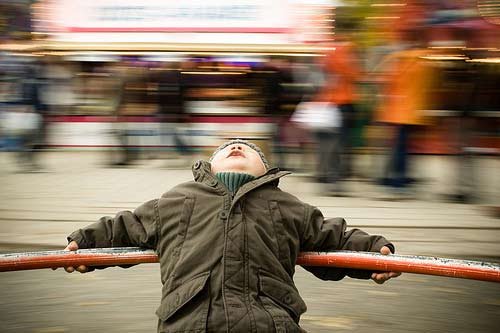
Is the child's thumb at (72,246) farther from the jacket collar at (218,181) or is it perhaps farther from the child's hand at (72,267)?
the jacket collar at (218,181)

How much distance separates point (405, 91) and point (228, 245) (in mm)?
5948

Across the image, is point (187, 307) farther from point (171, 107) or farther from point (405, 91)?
point (171, 107)

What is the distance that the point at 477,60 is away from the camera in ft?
30.6

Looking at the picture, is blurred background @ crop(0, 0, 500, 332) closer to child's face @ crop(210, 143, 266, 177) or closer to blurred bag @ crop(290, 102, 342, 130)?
blurred bag @ crop(290, 102, 342, 130)

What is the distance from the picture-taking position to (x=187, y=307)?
7.52 ft

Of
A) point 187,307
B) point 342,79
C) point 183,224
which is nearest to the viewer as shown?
point 187,307

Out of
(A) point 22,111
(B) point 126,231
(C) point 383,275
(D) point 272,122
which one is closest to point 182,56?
(A) point 22,111

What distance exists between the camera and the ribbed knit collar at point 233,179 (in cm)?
253

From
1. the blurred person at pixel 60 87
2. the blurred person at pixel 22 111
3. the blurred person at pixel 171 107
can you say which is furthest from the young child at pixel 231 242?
the blurred person at pixel 60 87

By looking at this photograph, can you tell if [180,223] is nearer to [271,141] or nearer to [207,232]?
[207,232]

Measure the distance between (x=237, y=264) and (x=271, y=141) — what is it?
819 cm

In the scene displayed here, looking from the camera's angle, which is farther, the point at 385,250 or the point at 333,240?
the point at 333,240

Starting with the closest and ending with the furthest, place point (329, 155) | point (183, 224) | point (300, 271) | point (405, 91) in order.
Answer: point (183, 224) → point (300, 271) → point (405, 91) → point (329, 155)

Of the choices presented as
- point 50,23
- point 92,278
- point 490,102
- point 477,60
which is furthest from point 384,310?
point 50,23
